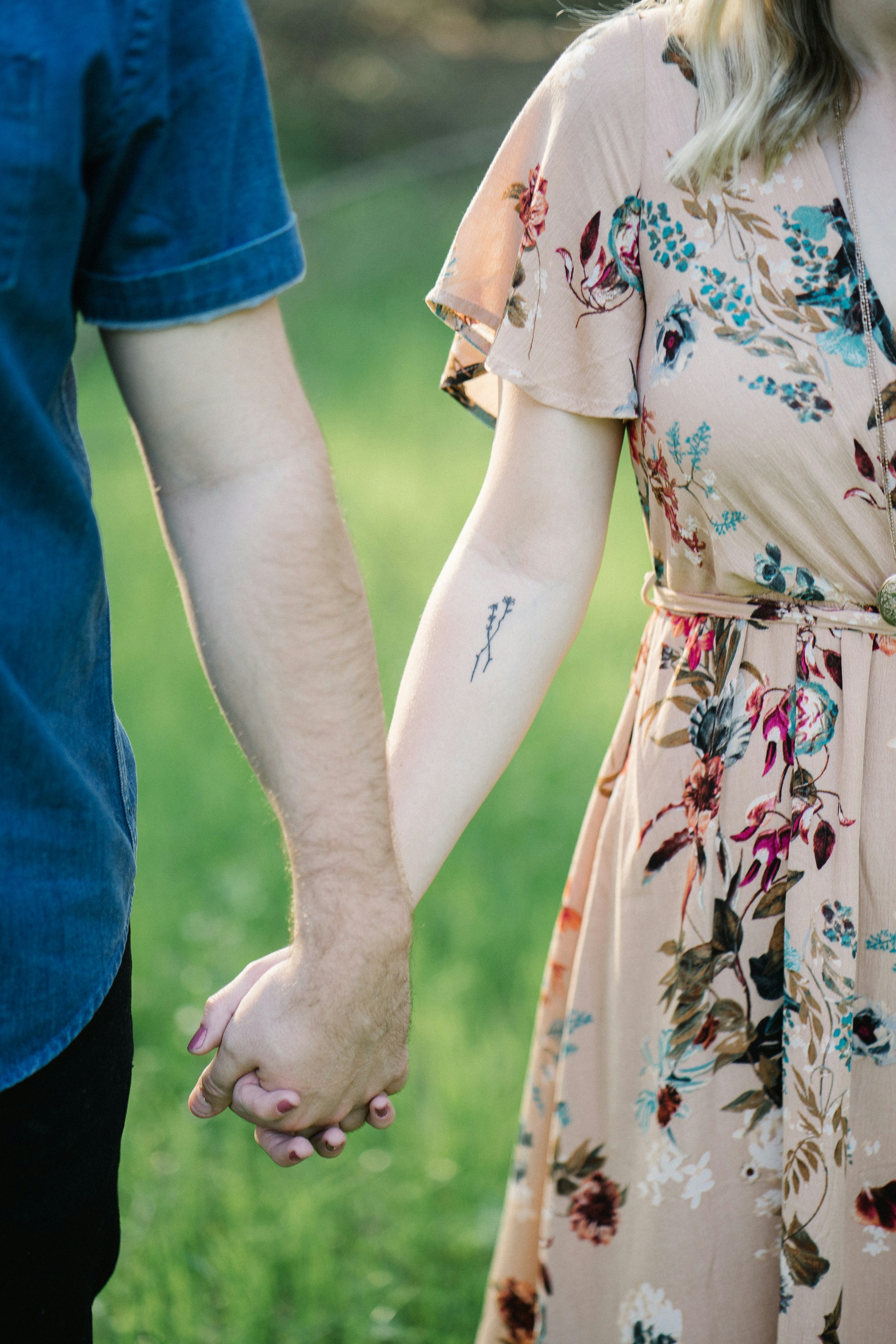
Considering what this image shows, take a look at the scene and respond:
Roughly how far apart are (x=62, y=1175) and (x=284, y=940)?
2.02m

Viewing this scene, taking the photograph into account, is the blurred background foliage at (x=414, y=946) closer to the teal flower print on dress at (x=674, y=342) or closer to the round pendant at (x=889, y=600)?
the teal flower print on dress at (x=674, y=342)

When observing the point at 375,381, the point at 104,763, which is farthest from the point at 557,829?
the point at 375,381

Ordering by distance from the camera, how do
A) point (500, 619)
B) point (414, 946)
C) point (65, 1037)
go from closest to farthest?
1. point (65, 1037)
2. point (500, 619)
3. point (414, 946)

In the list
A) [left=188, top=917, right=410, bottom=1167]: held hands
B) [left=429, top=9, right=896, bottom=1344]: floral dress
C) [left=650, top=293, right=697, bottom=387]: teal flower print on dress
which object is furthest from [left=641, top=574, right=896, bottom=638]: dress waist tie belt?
[left=188, top=917, right=410, bottom=1167]: held hands

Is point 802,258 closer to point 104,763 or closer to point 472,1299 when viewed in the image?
point 104,763

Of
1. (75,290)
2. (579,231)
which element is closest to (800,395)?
(579,231)

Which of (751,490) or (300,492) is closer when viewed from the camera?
(300,492)

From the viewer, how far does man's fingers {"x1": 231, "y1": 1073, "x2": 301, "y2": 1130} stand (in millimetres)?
1166

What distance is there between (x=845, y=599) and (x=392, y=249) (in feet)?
34.5

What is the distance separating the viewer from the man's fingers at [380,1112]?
123cm

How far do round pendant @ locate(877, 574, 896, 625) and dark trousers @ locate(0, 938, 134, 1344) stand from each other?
78 cm

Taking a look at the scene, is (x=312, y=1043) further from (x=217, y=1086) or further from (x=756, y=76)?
(x=756, y=76)

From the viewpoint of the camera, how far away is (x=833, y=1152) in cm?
127

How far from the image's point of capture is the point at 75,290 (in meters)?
0.99
